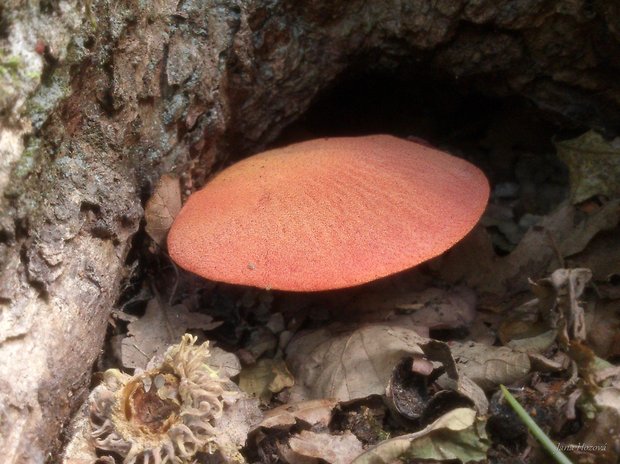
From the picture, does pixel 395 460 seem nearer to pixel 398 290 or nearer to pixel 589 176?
pixel 398 290

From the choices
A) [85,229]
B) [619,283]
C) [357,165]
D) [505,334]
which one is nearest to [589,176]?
[619,283]

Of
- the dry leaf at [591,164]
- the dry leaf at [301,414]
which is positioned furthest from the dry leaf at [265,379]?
the dry leaf at [591,164]

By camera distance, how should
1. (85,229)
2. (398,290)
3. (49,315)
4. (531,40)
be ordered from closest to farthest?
(49,315) < (85,229) < (398,290) < (531,40)

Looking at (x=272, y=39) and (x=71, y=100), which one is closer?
(x=71, y=100)

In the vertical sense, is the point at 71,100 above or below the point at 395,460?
above

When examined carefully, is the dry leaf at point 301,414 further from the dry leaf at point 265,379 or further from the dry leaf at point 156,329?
the dry leaf at point 156,329

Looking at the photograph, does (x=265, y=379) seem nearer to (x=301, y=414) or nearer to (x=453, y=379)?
(x=301, y=414)
